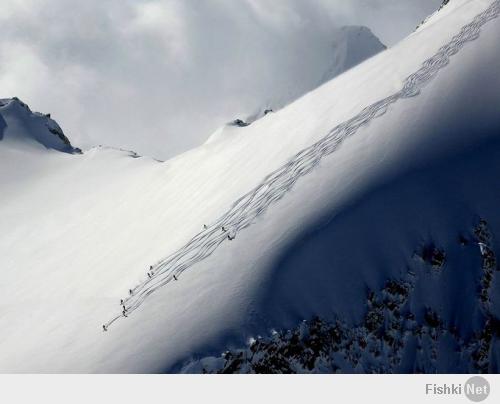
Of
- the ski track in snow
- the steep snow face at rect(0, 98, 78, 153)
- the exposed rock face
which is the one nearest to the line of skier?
the ski track in snow

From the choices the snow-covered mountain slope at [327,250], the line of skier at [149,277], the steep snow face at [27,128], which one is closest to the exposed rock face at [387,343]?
the snow-covered mountain slope at [327,250]

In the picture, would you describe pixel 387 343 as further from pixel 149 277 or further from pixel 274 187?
pixel 149 277

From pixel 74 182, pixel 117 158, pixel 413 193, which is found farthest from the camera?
pixel 117 158

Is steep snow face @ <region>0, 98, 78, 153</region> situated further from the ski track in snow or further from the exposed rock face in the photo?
the exposed rock face

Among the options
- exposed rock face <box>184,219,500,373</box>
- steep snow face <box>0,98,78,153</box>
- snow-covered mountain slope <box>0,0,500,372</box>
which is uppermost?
steep snow face <box>0,98,78,153</box>

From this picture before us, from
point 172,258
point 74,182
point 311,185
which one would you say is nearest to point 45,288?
point 172,258

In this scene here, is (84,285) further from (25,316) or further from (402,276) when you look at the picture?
(402,276)

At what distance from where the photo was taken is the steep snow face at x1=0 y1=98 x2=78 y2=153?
187 ft

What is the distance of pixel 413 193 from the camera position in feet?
53.3

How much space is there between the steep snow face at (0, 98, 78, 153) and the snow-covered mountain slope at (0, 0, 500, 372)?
118 ft

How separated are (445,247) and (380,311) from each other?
2.78 m

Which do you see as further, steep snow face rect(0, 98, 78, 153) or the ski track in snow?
steep snow face rect(0, 98, 78, 153)

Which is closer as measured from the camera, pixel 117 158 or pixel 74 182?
pixel 74 182

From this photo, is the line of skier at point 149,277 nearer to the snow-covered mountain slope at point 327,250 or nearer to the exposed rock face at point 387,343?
the snow-covered mountain slope at point 327,250
